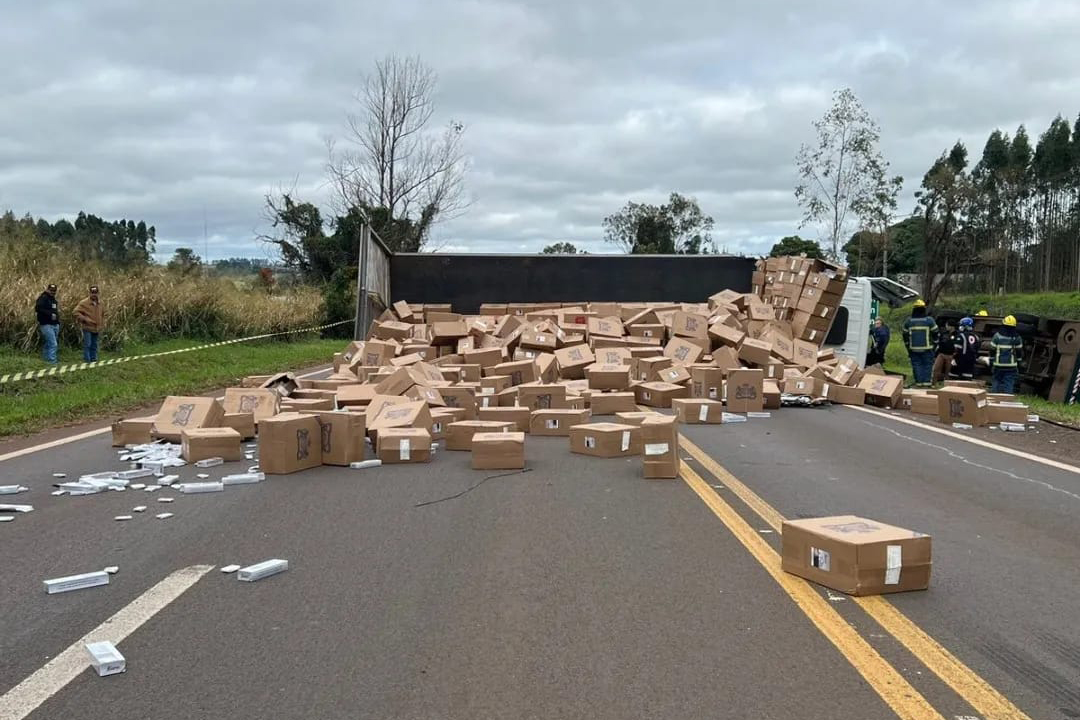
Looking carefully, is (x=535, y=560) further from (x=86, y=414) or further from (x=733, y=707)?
(x=86, y=414)

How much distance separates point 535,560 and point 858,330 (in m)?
13.7

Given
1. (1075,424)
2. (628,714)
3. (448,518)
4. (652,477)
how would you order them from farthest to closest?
(1075,424)
(652,477)
(448,518)
(628,714)

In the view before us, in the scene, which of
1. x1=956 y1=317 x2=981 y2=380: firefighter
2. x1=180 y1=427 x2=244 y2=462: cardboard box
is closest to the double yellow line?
x1=180 y1=427 x2=244 y2=462: cardboard box

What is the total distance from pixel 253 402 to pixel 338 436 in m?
2.20

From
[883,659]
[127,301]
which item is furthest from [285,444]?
[127,301]

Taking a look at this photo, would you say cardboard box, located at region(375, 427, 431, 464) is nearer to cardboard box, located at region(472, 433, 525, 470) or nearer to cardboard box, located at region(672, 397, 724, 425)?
cardboard box, located at region(472, 433, 525, 470)

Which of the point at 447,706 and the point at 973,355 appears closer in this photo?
the point at 447,706

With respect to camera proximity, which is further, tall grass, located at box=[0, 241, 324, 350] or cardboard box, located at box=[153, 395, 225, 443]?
tall grass, located at box=[0, 241, 324, 350]

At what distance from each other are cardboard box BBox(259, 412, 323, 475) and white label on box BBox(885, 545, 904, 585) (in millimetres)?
5266

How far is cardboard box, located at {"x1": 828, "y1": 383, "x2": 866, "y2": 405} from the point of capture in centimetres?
1402

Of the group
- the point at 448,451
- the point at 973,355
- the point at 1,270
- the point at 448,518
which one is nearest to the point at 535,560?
the point at 448,518

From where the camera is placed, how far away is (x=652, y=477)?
7785mm

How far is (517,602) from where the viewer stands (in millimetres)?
4602

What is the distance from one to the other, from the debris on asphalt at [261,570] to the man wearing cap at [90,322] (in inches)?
547
